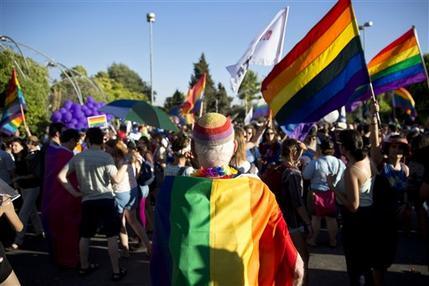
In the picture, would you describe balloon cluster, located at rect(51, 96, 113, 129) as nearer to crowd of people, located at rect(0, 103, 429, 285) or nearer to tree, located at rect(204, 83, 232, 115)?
crowd of people, located at rect(0, 103, 429, 285)

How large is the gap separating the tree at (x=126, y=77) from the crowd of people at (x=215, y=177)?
275ft

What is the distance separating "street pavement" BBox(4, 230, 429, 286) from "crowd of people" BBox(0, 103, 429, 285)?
0.54 feet

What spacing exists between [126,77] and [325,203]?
88.4 meters

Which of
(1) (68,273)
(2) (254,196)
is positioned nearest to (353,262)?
(2) (254,196)

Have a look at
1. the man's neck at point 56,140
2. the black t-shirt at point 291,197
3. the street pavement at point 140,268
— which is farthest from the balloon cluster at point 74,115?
the black t-shirt at point 291,197

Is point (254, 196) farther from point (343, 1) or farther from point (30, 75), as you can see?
point (30, 75)

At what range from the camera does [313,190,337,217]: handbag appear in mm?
5605

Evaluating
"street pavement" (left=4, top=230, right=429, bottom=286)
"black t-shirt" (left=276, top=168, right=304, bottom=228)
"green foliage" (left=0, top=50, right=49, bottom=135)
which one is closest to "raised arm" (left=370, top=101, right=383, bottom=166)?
"black t-shirt" (left=276, top=168, right=304, bottom=228)

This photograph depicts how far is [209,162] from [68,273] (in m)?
3.81

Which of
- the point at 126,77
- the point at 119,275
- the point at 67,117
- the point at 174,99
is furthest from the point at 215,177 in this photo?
the point at 126,77

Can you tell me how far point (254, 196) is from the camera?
2014 millimetres

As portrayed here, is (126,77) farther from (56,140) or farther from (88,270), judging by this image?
(88,270)

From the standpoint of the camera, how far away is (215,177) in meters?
2.07

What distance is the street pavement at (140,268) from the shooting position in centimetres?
453
